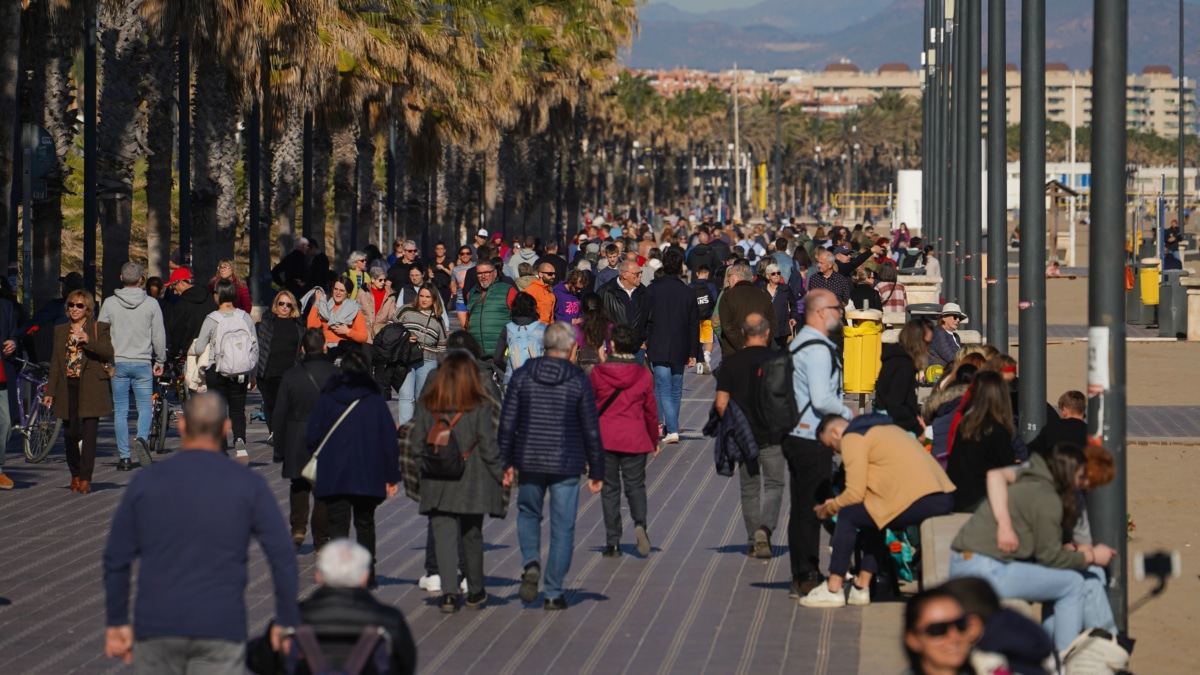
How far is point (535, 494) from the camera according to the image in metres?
10.6

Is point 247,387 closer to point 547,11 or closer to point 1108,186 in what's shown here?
point 1108,186

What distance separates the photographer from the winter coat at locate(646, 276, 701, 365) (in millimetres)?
17625

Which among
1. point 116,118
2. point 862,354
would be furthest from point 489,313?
point 116,118

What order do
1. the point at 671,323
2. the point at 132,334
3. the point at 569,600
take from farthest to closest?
the point at 671,323 → the point at 132,334 → the point at 569,600

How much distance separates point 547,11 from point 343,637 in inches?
1793

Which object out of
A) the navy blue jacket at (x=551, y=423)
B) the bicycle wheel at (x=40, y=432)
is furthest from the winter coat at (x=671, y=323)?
the navy blue jacket at (x=551, y=423)

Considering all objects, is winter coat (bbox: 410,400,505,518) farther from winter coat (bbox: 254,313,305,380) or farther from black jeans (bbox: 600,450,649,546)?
winter coat (bbox: 254,313,305,380)

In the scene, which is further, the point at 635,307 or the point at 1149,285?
the point at 1149,285

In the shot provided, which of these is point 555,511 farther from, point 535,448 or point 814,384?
point 814,384

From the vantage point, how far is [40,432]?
16.7 metres

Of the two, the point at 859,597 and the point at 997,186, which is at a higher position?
the point at 997,186

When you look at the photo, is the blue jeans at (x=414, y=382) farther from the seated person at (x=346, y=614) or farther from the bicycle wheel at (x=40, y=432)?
the seated person at (x=346, y=614)

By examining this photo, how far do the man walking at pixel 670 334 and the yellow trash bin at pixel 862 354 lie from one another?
7.43 feet

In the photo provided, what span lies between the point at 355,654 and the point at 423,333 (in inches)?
396
